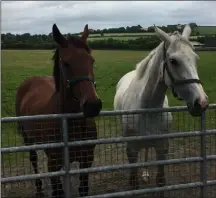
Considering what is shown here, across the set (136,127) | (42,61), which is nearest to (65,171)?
(136,127)

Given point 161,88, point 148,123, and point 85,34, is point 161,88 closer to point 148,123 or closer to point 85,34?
point 148,123

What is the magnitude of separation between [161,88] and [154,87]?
0.10 metres

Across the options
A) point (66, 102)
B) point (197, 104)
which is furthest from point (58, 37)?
point (197, 104)

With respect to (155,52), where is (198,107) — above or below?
below

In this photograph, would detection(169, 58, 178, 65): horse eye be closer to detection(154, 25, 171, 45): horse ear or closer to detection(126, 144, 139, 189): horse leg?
detection(154, 25, 171, 45): horse ear

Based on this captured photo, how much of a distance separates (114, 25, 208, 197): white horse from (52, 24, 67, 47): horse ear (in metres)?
1.10

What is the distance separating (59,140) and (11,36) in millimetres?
2402

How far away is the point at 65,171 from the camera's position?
3846 millimetres

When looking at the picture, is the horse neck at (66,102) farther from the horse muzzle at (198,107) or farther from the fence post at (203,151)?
the fence post at (203,151)

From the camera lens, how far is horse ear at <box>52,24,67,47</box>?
3901 millimetres

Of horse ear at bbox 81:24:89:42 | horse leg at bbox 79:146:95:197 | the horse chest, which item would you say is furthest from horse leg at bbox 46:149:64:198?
horse ear at bbox 81:24:89:42

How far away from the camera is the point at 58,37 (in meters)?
3.96

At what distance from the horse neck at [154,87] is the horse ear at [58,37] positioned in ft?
3.97

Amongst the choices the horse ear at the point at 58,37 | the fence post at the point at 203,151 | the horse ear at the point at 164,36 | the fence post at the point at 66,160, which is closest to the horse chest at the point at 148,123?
the fence post at the point at 203,151
